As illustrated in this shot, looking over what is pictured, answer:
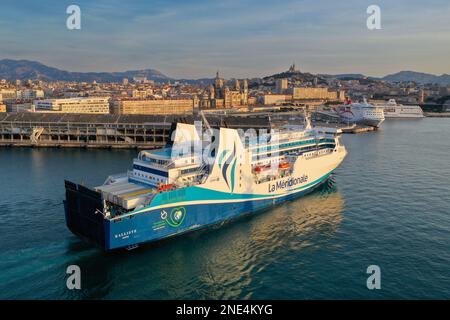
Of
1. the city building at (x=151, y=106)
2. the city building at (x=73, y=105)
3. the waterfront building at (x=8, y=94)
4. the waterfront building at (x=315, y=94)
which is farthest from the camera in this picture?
the waterfront building at (x=315, y=94)

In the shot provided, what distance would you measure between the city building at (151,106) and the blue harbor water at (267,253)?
2927 inches

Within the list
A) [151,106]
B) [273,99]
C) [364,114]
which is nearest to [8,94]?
[151,106]

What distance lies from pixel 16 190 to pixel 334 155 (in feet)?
80.3

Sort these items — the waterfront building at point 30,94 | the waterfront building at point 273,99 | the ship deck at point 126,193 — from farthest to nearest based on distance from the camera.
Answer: the waterfront building at point 273,99 < the waterfront building at point 30,94 < the ship deck at point 126,193

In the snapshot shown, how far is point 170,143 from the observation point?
87.7 ft

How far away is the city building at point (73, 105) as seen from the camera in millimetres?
89481

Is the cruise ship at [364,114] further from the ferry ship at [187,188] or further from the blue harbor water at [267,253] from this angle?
the ferry ship at [187,188]

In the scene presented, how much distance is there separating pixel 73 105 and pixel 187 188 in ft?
272

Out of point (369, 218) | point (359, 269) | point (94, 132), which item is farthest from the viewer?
point (94, 132)

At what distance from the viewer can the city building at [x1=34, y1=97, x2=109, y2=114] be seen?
3523 inches

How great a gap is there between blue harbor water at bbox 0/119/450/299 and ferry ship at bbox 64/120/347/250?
866mm

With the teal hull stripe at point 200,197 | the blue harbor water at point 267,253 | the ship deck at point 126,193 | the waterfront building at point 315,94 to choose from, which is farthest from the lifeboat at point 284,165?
the waterfront building at point 315,94
